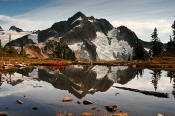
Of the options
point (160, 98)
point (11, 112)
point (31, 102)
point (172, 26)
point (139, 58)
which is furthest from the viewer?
point (172, 26)

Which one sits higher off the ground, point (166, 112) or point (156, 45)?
point (156, 45)

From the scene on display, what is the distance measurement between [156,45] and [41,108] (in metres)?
126

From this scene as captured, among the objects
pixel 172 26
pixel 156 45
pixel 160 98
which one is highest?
pixel 172 26

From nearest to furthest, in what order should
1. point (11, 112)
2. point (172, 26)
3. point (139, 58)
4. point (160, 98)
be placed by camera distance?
1. point (11, 112)
2. point (160, 98)
3. point (139, 58)
4. point (172, 26)

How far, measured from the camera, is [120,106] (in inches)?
730

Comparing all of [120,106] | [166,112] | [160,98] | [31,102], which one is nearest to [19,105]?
[31,102]

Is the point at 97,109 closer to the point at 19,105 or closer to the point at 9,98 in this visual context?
the point at 19,105

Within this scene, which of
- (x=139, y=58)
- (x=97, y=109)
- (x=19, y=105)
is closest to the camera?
(x=97, y=109)

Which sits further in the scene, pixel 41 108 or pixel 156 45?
pixel 156 45

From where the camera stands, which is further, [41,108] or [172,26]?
[172,26]

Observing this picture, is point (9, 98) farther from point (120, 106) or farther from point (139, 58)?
point (139, 58)

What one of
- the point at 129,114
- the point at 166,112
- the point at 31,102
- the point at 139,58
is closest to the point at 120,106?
the point at 129,114

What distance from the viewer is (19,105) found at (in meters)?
18.1

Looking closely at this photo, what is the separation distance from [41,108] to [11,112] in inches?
99.7
